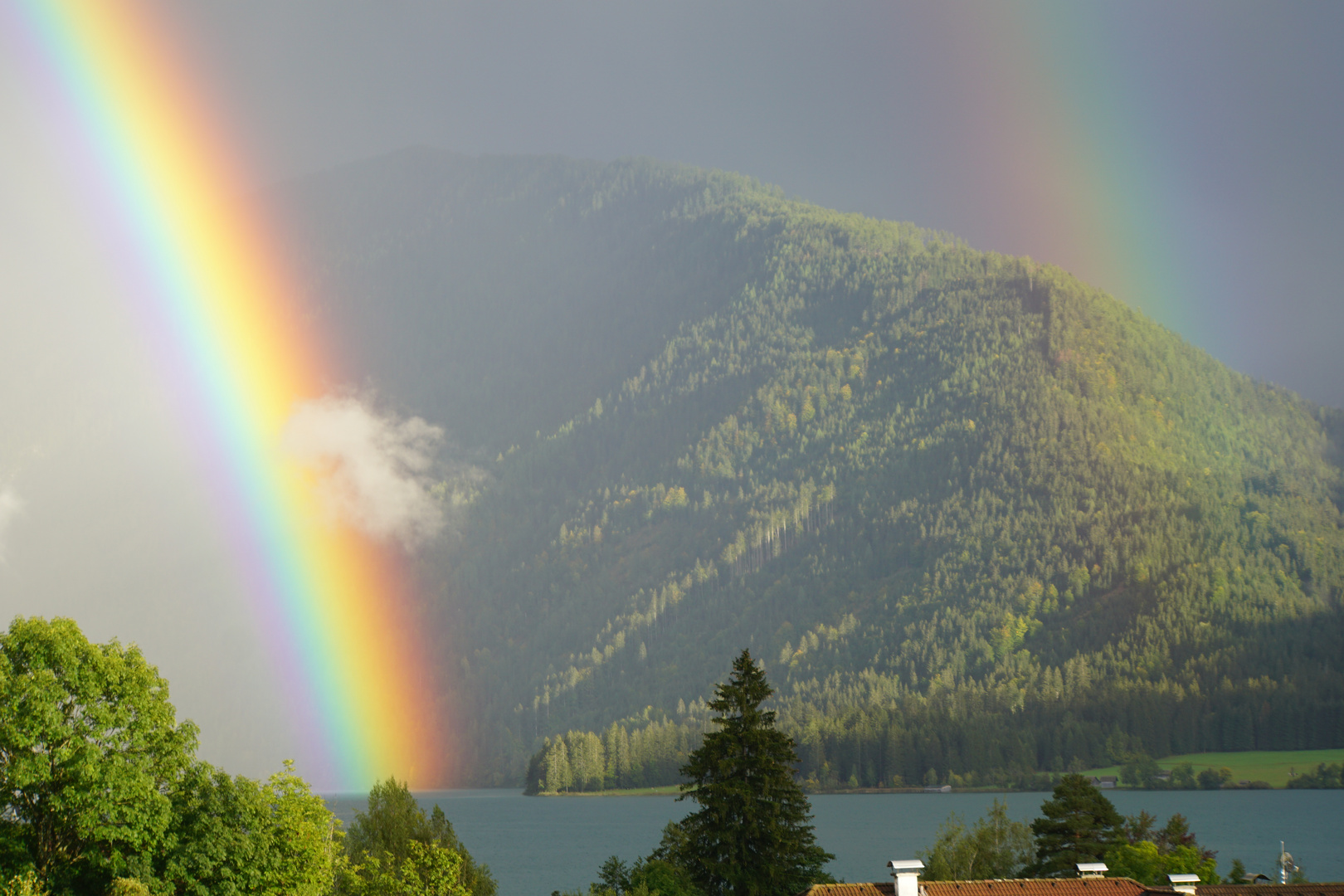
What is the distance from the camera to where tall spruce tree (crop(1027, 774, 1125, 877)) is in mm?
83312

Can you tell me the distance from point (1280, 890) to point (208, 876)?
45253 mm

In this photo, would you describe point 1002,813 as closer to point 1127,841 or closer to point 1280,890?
point 1127,841

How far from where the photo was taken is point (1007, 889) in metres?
54.7

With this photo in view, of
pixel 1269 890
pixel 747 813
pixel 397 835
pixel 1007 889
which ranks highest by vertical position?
pixel 747 813

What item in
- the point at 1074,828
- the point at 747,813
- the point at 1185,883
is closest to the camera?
the point at 1185,883

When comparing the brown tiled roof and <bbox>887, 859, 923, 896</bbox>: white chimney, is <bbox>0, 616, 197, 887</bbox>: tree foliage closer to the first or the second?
the brown tiled roof

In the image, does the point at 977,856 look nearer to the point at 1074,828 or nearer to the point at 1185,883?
the point at 1074,828

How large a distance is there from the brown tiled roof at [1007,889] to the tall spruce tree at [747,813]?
47.7ft

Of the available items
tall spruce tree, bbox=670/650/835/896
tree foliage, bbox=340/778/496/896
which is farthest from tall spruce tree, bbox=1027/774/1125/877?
tree foliage, bbox=340/778/496/896

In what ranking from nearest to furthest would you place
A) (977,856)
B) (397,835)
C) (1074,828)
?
(1074,828), (977,856), (397,835)

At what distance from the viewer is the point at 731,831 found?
233 ft

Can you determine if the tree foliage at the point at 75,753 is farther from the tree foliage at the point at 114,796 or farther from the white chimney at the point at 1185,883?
the white chimney at the point at 1185,883

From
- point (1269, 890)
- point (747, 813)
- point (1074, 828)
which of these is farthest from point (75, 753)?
point (1074, 828)

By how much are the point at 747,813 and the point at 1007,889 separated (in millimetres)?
18974
